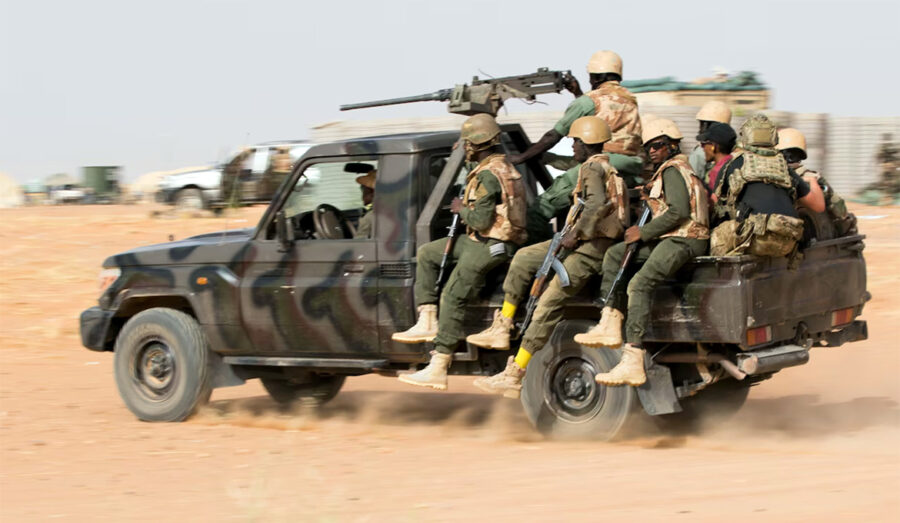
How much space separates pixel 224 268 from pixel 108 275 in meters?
1.11

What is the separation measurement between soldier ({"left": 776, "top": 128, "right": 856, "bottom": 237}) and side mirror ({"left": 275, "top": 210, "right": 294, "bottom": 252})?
3302mm

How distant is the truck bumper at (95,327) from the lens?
9.23 m

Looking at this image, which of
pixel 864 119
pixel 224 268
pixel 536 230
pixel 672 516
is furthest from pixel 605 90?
pixel 864 119

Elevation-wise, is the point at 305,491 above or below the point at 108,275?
below

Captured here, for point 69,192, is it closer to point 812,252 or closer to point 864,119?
point 864,119

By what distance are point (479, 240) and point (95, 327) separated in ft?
10.9

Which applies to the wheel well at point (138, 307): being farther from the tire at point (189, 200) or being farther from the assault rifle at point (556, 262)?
the tire at point (189, 200)

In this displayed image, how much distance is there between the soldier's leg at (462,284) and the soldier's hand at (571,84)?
1.73 meters

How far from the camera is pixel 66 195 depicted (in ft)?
100

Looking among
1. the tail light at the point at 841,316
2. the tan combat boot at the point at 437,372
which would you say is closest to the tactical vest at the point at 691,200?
the tail light at the point at 841,316

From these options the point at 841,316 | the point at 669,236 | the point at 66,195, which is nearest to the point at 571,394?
the point at 669,236

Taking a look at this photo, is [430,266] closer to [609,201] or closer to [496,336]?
[496,336]

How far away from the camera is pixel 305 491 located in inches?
249

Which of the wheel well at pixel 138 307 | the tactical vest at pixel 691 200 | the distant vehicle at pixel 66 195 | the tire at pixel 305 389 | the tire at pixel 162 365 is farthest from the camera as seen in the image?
the distant vehicle at pixel 66 195
